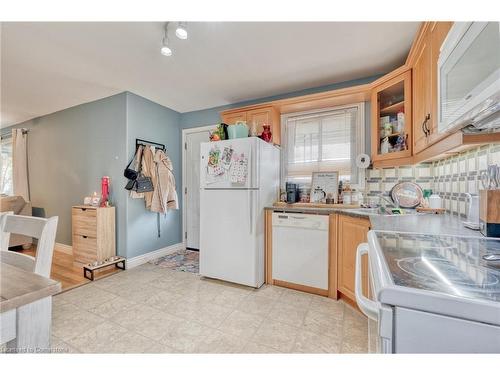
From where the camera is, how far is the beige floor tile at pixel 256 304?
185 cm

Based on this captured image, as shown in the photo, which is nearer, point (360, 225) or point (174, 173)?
point (360, 225)

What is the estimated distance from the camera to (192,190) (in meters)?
3.59

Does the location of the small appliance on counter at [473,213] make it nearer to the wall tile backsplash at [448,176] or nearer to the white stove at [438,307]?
the wall tile backsplash at [448,176]

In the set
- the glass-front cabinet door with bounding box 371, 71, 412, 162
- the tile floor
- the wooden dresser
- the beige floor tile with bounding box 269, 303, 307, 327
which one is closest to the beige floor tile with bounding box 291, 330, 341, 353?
the tile floor

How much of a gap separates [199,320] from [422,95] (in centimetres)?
244

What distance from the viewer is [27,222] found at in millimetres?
996

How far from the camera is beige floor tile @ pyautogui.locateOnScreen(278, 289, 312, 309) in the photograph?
1.95 meters

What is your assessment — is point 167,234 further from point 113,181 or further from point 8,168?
point 8,168

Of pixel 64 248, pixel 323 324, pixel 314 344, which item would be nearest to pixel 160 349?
pixel 314 344

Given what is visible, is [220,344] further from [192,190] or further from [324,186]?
[192,190]

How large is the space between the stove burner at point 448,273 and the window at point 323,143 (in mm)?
1941

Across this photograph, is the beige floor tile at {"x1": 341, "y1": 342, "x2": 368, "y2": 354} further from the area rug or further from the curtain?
the curtain

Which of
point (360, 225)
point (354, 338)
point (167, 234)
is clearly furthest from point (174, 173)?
point (354, 338)
